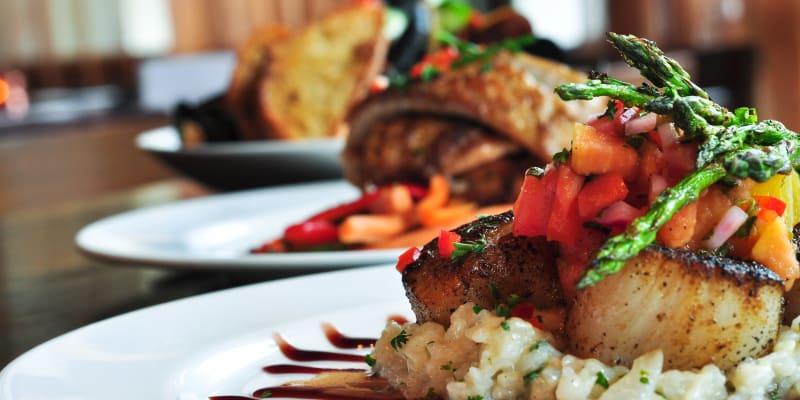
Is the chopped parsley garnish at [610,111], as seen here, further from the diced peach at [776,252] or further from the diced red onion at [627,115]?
the diced peach at [776,252]

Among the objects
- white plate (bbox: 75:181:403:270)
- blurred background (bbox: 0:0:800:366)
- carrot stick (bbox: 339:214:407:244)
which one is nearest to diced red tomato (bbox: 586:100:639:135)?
white plate (bbox: 75:181:403:270)

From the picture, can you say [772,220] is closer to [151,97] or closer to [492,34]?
[492,34]

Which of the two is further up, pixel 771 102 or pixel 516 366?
pixel 516 366

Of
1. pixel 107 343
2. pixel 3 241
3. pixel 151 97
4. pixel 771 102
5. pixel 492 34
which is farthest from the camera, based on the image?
pixel 151 97

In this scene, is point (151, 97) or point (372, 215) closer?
point (372, 215)

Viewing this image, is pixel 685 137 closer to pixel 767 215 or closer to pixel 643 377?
pixel 767 215

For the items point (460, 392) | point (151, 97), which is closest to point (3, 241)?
point (460, 392)
